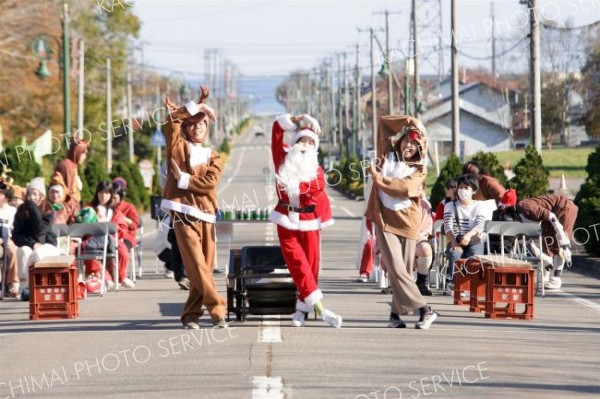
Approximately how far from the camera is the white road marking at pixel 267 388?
10.1 meters

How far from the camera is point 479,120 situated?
125 m

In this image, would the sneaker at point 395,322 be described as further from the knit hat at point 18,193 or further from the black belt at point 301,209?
the knit hat at point 18,193

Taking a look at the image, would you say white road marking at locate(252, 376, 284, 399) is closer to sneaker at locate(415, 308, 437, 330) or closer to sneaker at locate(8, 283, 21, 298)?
sneaker at locate(415, 308, 437, 330)

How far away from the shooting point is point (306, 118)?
49.3 ft

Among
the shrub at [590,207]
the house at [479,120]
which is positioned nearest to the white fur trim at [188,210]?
the shrub at [590,207]

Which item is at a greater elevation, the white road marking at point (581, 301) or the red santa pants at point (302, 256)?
the red santa pants at point (302, 256)

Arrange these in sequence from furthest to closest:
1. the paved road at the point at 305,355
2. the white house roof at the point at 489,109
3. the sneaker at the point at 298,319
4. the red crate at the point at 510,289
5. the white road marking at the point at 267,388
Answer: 1. the white house roof at the point at 489,109
2. the red crate at the point at 510,289
3. the sneaker at the point at 298,319
4. the paved road at the point at 305,355
5. the white road marking at the point at 267,388

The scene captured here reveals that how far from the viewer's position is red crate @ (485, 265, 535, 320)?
15984 millimetres

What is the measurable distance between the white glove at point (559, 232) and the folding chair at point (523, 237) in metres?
0.36

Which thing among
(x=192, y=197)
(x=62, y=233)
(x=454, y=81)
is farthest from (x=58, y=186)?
(x=454, y=81)

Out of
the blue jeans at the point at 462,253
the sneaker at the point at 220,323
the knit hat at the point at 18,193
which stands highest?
the knit hat at the point at 18,193

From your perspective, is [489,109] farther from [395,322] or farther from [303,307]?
[303,307]

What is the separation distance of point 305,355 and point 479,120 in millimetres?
113660

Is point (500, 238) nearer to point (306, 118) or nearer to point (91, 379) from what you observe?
point (306, 118)
